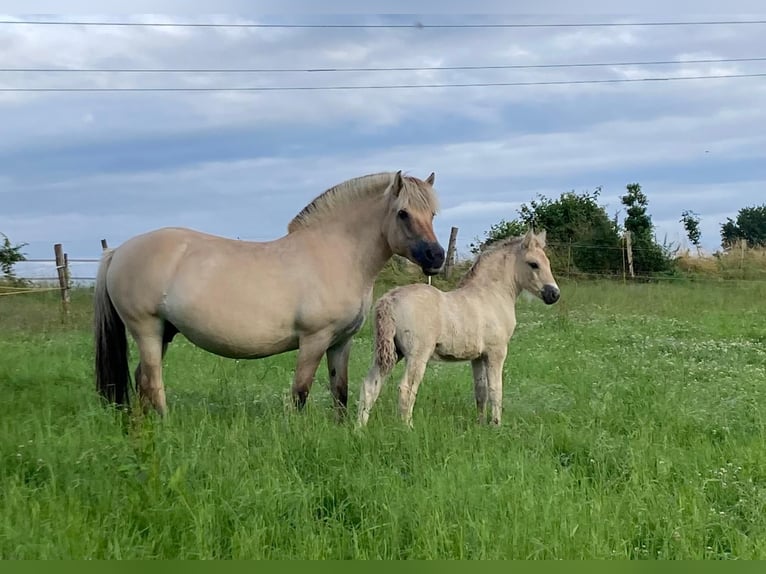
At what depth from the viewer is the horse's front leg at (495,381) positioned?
6320 millimetres

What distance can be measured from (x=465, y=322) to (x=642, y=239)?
21.2 m

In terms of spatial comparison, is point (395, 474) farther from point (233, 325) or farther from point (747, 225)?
point (747, 225)

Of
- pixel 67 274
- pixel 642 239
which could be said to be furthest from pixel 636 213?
pixel 67 274

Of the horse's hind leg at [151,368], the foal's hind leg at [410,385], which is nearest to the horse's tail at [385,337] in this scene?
the foal's hind leg at [410,385]

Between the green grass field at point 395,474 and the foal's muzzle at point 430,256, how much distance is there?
125cm

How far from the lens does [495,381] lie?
644 cm

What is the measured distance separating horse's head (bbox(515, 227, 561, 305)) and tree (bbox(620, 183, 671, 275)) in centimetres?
1876

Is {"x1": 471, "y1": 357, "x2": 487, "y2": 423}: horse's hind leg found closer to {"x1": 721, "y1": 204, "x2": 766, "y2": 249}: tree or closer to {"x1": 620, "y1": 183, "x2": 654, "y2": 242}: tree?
{"x1": 620, "y1": 183, "x2": 654, "y2": 242}: tree

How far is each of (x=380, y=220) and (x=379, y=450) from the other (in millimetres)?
2252

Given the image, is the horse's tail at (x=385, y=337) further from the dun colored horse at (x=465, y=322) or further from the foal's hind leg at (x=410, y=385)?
the foal's hind leg at (x=410, y=385)

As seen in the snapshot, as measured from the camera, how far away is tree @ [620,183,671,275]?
24609 millimetres

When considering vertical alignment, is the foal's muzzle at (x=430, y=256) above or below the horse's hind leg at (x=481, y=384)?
above

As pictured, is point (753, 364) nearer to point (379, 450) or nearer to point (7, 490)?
point (379, 450)

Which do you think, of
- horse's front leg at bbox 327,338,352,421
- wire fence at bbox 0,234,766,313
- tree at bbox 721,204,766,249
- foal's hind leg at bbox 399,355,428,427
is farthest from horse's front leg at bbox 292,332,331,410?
tree at bbox 721,204,766,249
